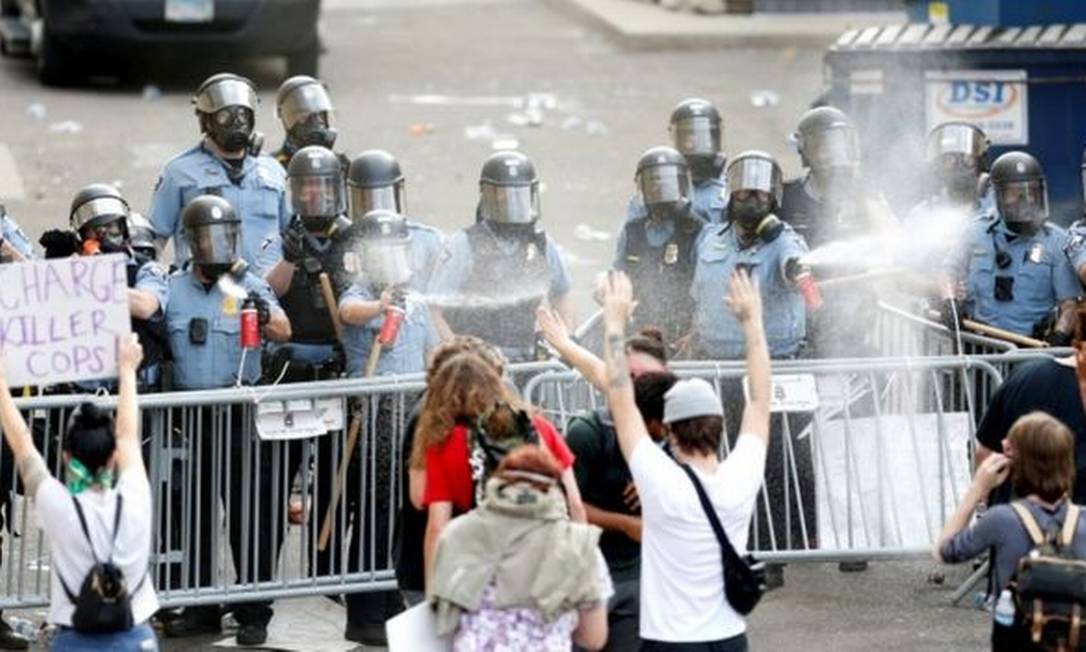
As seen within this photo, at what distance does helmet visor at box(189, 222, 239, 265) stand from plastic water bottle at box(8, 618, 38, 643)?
1.52 metres

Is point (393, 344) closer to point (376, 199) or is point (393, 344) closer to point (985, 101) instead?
point (376, 199)

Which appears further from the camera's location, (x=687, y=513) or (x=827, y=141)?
(x=827, y=141)

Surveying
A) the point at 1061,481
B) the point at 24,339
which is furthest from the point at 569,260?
the point at 1061,481

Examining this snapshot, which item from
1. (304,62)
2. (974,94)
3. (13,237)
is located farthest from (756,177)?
(304,62)

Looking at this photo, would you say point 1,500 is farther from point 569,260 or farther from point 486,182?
point 569,260

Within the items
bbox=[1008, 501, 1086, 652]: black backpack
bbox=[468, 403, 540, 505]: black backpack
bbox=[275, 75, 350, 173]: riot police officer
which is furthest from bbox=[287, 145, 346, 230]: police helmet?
bbox=[1008, 501, 1086, 652]: black backpack

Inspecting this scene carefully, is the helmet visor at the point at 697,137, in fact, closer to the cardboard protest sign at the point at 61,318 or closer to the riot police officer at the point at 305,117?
the riot police officer at the point at 305,117

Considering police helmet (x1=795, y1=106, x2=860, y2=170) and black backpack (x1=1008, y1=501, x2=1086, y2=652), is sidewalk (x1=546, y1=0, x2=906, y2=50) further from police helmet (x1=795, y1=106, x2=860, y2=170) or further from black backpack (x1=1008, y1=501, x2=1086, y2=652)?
black backpack (x1=1008, y1=501, x2=1086, y2=652)

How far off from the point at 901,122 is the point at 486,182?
561cm

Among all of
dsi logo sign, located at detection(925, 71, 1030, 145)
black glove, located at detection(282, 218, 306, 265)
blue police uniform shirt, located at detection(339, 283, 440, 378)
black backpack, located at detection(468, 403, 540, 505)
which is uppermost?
dsi logo sign, located at detection(925, 71, 1030, 145)

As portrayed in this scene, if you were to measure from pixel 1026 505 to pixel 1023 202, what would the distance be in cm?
420

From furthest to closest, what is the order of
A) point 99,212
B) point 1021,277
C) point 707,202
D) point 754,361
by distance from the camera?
point 707,202, point 1021,277, point 99,212, point 754,361

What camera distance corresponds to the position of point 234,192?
1257 cm

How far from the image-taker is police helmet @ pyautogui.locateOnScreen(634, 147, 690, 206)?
12352 mm
